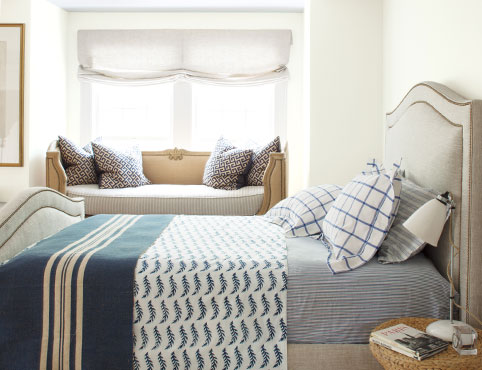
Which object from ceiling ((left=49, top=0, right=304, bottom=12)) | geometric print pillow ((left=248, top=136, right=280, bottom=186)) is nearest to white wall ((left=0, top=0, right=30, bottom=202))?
ceiling ((left=49, top=0, right=304, bottom=12))

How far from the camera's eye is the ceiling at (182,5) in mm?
4359

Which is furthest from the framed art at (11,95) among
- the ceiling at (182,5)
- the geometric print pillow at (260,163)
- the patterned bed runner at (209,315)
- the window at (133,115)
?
the patterned bed runner at (209,315)

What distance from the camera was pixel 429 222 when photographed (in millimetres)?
1406

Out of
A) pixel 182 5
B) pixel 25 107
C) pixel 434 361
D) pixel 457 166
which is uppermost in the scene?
pixel 182 5

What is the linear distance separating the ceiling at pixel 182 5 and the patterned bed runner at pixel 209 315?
3.40 metres

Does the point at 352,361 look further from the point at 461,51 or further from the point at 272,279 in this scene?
the point at 461,51

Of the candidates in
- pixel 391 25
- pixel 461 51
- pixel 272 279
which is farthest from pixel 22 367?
pixel 391 25

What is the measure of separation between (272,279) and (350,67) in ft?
8.35

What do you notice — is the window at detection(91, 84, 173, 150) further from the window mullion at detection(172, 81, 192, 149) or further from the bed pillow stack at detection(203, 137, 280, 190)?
the bed pillow stack at detection(203, 137, 280, 190)

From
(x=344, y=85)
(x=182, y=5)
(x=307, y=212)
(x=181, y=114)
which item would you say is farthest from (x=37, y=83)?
(x=307, y=212)

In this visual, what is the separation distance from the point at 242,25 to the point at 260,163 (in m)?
1.56

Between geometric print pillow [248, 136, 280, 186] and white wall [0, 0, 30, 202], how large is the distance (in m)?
2.02

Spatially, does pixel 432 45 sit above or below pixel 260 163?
above

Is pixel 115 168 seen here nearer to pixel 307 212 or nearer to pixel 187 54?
pixel 187 54
